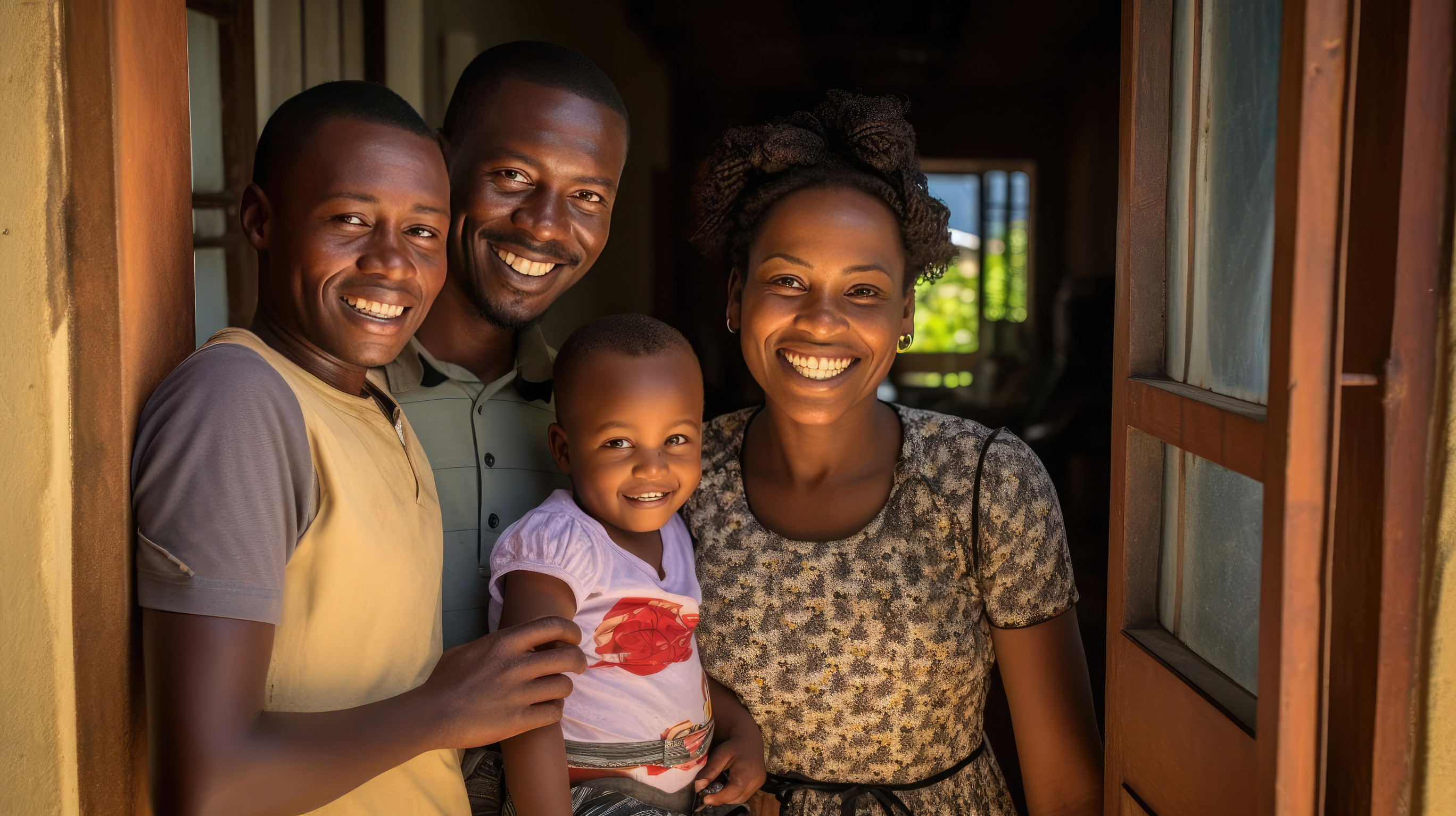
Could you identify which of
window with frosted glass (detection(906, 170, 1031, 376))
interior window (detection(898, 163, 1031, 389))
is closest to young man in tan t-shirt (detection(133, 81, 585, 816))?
interior window (detection(898, 163, 1031, 389))

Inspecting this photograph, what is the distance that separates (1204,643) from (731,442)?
3.40 ft

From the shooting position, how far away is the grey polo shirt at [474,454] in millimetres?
1885

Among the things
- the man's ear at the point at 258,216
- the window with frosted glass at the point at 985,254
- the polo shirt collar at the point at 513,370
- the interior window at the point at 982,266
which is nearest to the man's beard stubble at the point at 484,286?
the polo shirt collar at the point at 513,370

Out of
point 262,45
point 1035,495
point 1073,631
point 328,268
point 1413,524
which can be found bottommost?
point 1073,631

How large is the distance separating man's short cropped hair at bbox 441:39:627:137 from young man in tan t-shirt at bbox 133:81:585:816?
0.61 m

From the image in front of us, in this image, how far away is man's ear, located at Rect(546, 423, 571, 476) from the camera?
6.23 ft

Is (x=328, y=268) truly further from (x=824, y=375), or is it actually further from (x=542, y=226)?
(x=824, y=375)

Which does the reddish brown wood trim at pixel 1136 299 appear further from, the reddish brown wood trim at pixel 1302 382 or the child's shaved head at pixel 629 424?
the child's shaved head at pixel 629 424

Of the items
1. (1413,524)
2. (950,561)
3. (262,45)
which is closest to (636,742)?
(950,561)

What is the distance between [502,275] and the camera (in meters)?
2.00

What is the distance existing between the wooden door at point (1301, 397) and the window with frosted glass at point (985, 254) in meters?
7.37

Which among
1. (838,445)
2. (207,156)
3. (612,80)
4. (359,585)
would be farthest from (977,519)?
(612,80)

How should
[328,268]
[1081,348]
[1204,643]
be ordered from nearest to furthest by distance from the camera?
[328,268] < [1204,643] < [1081,348]

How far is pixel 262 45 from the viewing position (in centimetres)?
336
